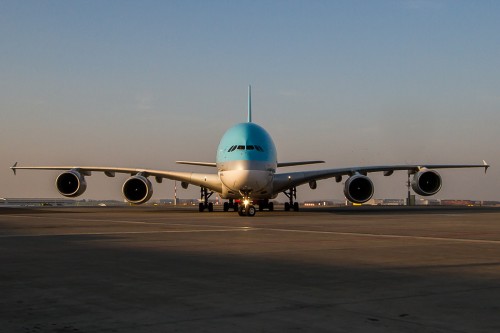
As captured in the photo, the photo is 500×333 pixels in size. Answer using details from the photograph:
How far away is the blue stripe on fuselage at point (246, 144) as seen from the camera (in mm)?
29188

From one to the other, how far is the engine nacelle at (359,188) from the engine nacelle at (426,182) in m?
3.23

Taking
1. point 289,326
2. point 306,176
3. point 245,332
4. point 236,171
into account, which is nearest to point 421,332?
point 289,326

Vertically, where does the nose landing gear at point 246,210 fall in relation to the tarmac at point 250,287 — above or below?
above

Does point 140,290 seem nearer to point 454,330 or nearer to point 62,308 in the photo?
point 62,308

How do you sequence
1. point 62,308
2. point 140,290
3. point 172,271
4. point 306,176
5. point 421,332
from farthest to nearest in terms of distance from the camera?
1. point 306,176
2. point 172,271
3. point 140,290
4. point 62,308
5. point 421,332

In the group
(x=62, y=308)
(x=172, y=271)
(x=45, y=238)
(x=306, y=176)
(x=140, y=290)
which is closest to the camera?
(x=62, y=308)

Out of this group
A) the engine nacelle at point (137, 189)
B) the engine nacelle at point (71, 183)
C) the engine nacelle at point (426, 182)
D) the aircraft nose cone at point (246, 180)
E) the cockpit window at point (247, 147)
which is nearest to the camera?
the aircraft nose cone at point (246, 180)

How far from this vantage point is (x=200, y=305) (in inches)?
208

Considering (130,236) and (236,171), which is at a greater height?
(236,171)

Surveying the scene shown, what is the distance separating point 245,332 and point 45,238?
32.7 ft

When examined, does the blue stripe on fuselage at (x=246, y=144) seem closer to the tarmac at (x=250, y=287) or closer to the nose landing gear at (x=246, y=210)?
the nose landing gear at (x=246, y=210)

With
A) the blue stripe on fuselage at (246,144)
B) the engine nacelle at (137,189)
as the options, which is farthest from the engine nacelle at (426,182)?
the engine nacelle at (137,189)

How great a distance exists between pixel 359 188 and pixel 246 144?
7.40 metres

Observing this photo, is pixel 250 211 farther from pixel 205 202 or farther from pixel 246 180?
pixel 205 202
